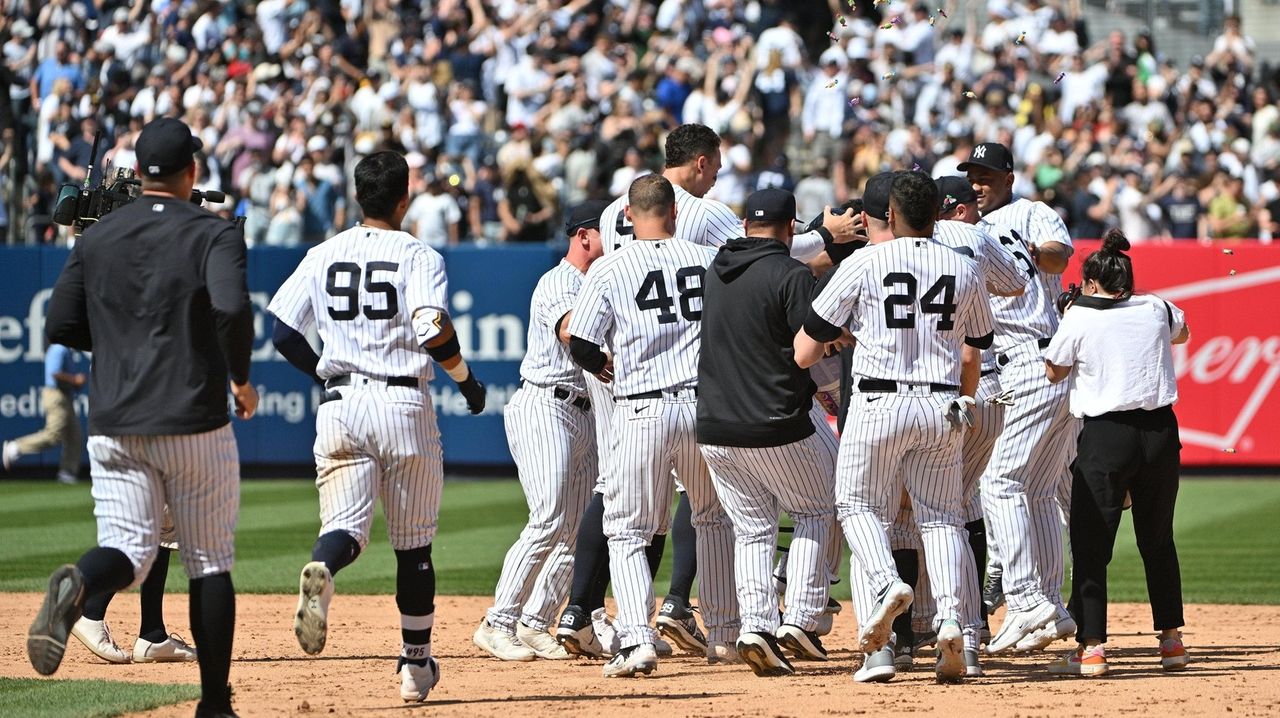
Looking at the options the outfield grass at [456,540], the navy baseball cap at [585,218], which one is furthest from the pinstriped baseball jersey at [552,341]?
the outfield grass at [456,540]

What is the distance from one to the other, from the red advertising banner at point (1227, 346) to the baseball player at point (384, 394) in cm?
1320

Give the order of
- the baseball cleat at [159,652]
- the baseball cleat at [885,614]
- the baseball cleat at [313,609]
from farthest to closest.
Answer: the baseball cleat at [159,652], the baseball cleat at [885,614], the baseball cleat at [313,609]

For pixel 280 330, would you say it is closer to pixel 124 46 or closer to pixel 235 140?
pixel 235 140

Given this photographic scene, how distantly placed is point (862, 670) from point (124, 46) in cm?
1982

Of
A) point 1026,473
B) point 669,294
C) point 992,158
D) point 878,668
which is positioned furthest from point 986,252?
point 878,668

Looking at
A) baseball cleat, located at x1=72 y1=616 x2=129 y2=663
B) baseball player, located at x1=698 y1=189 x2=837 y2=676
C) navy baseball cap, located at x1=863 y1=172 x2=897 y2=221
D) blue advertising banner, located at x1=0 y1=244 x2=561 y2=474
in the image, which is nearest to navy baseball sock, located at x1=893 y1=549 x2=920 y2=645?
baseball player, located at x1=698 y1=189 x2=837 y2=676

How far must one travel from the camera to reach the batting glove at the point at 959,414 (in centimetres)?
777

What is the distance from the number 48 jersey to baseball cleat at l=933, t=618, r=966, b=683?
163 centimetres

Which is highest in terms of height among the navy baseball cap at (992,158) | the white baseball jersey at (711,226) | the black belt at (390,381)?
the navy baseball cap at (992,158)

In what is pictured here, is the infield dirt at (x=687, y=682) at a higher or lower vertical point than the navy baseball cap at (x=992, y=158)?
lower

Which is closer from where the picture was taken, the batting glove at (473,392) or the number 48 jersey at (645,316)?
the batting glove at (473,392)

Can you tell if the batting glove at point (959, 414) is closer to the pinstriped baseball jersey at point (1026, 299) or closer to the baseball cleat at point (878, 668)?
the baseball cleat at point (878, 668)

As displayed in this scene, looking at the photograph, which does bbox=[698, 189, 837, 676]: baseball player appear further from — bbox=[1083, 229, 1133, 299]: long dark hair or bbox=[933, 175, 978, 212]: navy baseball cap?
bbox=[1083, 229, 1133, 299]: long dark hair

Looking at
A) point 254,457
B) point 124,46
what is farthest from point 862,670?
point 124,46
